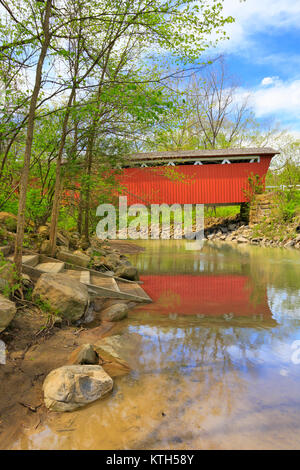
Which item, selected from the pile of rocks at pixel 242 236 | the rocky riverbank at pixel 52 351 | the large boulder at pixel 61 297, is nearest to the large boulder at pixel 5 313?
the rocky riverbank at pixel 52 351

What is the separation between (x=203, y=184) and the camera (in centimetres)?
1939

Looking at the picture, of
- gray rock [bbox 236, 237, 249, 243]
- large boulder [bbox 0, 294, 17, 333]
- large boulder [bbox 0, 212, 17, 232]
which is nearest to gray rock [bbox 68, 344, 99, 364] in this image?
large boulder [bbox 0, 294, 17, 333]

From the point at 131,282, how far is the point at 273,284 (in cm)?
311

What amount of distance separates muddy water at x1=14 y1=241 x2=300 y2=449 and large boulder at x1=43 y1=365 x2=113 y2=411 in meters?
0.07

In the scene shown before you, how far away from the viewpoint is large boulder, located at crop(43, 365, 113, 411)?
88.2 inches

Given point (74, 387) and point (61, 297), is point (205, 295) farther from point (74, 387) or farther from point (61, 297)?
point (74, 387)

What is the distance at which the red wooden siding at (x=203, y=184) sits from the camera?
19266 mm

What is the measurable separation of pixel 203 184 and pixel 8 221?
46.3ft

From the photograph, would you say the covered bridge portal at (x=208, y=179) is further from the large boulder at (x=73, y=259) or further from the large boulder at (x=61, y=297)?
the large boulder at (x=61, y=297)

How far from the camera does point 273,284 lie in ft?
23.0

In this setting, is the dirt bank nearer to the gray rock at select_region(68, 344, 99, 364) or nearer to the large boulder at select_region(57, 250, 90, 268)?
the gray rock at select_region(68, 344, 99, 364)

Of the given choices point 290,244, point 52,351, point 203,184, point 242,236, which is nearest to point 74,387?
point 52,351

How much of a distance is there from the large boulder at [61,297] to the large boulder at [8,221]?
3.51 metres
